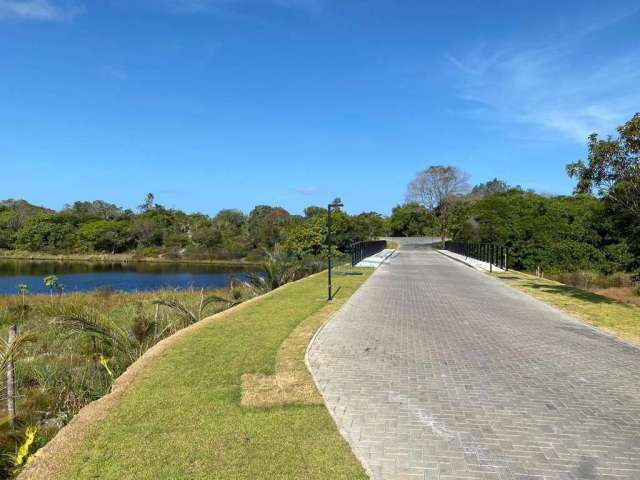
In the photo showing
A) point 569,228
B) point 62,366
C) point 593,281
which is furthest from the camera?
point 569,228

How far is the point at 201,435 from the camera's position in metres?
4.28

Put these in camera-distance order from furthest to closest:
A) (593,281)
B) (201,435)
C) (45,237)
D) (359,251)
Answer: (45,237) → (593,281) → (359,251) → (201,435)

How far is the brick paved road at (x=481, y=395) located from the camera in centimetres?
396

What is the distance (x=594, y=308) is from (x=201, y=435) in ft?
37.5

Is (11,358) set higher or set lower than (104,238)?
lower

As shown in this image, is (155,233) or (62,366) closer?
(62,366)

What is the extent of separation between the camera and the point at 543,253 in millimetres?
36562

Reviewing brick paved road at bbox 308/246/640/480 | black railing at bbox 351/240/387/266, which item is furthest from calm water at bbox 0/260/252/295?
brick paved road at bbox 308/246/640/480

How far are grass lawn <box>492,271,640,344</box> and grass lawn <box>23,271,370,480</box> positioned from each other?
7.29m

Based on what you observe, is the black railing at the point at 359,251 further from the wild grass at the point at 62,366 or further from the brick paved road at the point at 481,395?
the wild grass at the point at 62,366

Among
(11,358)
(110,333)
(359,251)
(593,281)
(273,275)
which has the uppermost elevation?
(359,251)

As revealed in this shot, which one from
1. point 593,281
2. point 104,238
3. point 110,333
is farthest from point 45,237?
point 110,333

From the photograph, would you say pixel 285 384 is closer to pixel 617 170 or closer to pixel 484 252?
pixel 617 170

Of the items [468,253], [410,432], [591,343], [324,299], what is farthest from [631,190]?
[468,253]
